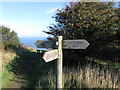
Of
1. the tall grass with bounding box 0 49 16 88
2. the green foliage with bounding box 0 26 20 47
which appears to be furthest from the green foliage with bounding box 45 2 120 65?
the green foliage with bounding box 0 26 20 47

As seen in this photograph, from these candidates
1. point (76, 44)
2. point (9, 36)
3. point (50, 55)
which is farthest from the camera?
point (9, 36)

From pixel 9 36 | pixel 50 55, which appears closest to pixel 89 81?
pixel 50 55

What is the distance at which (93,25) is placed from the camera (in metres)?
7.42

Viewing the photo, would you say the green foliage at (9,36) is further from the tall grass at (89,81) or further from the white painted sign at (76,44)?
the white painted sign at (76,44)

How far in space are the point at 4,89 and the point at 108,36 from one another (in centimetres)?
558

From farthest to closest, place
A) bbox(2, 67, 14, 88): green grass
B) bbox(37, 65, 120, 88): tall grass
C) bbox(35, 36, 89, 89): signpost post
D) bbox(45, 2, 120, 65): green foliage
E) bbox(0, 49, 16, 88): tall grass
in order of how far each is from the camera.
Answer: bbox(45, 2, 120, 65): green foliage
bbox(0, 49, 16, 88): tall grass
bbox(2, 67, 14, 88): green grass
bbox(37, 65, 120, 88): tall grass
bbox(35, 36, 89, 89): signpost post

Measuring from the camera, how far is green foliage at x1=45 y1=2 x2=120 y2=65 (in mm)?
7468

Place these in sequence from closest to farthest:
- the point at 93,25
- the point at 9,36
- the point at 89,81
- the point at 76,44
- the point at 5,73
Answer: the point at 76,44 < the point at 89,81 < the point at 93,25 < the point at 5,73 < the point at 9,36

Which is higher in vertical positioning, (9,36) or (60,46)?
(9,36)

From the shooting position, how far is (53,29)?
29.5 ft

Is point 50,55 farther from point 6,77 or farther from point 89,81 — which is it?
point 6,77

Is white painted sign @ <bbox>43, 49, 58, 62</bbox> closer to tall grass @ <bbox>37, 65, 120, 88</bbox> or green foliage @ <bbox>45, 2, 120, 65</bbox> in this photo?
tall grass @ <bbox>37, 65, 120, 88</bbox>

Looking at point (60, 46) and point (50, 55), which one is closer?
point (50, 55)

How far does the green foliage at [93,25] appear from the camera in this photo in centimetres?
747
